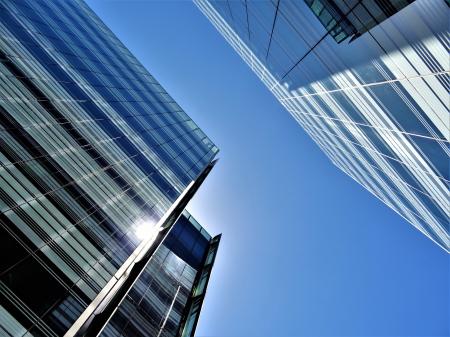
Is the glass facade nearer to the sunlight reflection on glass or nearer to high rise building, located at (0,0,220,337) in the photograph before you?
high rise building, located at (0,0,220,337)

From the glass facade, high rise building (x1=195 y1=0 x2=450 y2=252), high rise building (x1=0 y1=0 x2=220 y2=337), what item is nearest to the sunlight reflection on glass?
high rise building (x1=0 y1=0 x2=220 y2=337)

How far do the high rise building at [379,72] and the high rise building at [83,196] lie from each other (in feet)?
39.1

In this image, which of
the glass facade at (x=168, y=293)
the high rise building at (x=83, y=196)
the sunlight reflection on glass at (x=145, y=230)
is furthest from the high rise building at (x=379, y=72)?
the glass facade at (x=168, y=293)

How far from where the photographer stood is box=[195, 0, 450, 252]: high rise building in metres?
9.23

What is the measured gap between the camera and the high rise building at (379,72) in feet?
30.3

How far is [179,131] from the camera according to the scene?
41.4 m

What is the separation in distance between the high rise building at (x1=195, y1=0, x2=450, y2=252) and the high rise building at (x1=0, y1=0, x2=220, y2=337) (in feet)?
39.1

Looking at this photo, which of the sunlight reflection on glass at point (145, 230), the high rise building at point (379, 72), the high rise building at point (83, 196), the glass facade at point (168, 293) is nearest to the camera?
the high rise building at point (379, 72)

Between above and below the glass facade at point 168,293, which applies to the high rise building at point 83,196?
above

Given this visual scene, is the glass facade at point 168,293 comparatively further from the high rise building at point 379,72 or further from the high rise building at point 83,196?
the high rise building at point 379,72

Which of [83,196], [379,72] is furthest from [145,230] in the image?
[379,72]

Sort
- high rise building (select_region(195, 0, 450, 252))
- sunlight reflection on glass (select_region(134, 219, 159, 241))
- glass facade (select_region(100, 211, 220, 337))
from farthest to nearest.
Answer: sunlight reflection on glass (select_region(134, 219, 159, 241)), glass facade (select_region(100, 211, 220, 337)), high rise building (select_region(195, 0, 450, 252))

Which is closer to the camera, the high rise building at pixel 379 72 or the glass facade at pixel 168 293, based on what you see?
the high rise building at pixel 379 72

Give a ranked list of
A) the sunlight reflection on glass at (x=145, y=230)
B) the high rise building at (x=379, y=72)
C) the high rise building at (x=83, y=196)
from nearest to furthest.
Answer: the high rise building at (x=379, y=72)
the high rise building at (x=83, y=196)
the sunlight reflection on glass at (x=145, y=230)
